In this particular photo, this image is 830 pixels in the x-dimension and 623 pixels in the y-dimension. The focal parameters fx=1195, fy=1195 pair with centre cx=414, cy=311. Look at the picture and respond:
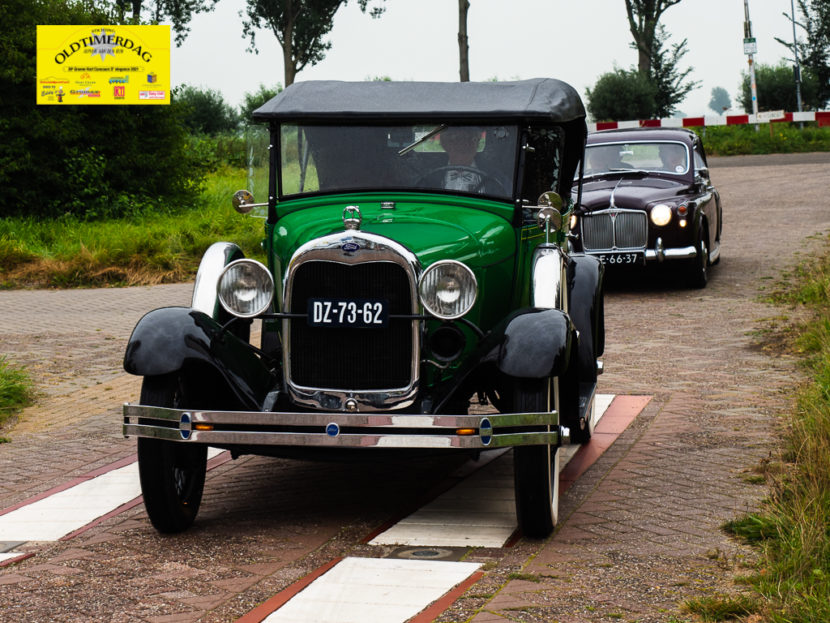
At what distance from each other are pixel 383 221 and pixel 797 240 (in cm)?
1419

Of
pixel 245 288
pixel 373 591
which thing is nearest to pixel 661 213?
pixel 245 288

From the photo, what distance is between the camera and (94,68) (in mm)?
20391

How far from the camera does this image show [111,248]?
1748 centimetres

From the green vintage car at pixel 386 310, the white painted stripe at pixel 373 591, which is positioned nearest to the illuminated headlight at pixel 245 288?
the green vintage car at pixel 386 310

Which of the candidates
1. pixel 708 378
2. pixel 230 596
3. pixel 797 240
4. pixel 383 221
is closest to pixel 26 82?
pixel 797 240

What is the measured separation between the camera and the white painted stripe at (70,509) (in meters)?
5.77

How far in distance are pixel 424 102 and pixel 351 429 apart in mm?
2071

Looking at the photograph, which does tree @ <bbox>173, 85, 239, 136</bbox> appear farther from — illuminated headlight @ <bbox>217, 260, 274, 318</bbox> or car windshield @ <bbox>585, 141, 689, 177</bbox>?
illuminated headlight @ <bbox>217, 260, 274, 318</bbox>

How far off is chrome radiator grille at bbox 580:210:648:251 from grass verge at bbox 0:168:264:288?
554 centimetres

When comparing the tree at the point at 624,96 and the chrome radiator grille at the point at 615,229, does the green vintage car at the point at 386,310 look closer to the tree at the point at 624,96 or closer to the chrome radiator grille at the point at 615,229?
the chrome radiator grille at the point at 615,229

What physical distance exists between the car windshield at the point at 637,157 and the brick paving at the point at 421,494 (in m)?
3.79

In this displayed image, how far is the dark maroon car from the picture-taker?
46.0 feet

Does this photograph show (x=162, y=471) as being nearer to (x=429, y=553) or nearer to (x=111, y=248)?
(x=429, y=553)

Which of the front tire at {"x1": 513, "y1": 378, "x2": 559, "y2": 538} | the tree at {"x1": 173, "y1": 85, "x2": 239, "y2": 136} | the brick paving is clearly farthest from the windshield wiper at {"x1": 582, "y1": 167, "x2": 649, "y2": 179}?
the tree at {"x1": 173, "y1": 85, "x2": 239, "y2": 136}
